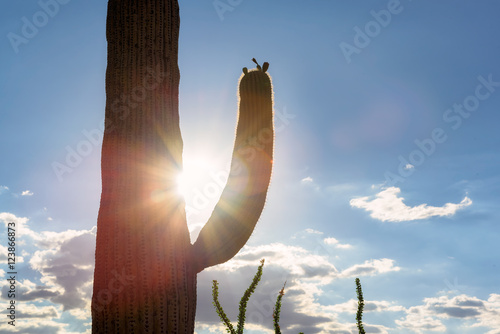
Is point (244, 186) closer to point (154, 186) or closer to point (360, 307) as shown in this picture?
point (154, 186)

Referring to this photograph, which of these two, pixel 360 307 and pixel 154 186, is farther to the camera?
pixel 360 307

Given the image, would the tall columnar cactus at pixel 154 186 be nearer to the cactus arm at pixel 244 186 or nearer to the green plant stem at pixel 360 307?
the cactus arm at pixel 244 186

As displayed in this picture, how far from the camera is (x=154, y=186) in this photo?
4223mm

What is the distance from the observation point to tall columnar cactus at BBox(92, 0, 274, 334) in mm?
4004

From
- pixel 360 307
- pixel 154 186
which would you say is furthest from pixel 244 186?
pixel 360 307

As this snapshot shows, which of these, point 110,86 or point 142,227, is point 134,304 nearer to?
point 142,227

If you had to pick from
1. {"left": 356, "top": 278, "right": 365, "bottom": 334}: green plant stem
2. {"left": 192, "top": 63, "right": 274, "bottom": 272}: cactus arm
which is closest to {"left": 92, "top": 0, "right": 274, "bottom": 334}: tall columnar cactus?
{"left": 192, "top": 63, "right": 274, "bottom": 272}: cactus arm

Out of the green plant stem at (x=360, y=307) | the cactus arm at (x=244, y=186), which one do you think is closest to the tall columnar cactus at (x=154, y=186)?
the cactus arm at (x=244, y=186)

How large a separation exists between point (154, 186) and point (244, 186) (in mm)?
817

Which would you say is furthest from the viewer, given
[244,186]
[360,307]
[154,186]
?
[360,307]

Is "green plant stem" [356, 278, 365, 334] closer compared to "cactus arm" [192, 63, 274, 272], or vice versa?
"cactus arm" [192, 63, 274, 272]

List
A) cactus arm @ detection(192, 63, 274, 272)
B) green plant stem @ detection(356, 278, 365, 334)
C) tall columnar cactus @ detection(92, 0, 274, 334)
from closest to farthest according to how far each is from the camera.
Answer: tall columnar cactus @ detection(92, 0, 274, 334)
cactus arm @ detection(192, 63, 274, 272)
green plant stem @ detection(356, 278, 365, 334)

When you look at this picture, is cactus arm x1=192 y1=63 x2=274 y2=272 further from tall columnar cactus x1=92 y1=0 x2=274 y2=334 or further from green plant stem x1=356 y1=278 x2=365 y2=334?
green plant stem x1=356 y1=278 x2=365 y2=334

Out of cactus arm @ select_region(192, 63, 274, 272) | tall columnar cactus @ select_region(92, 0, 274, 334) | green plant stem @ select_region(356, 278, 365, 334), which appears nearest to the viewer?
tall columnar cactus @ select_region(92, 0, 274, 334)
